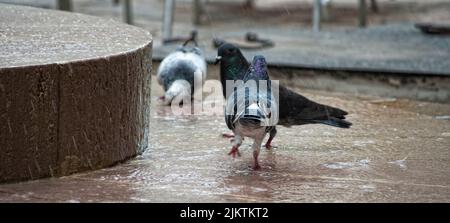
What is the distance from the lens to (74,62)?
460 centimetres

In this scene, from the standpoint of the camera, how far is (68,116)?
4.60 m

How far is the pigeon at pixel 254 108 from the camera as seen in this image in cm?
463

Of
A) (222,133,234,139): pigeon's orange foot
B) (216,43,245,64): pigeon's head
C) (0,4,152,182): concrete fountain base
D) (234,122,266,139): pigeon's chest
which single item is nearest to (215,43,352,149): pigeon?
(216,43,245,64): pigeon's head

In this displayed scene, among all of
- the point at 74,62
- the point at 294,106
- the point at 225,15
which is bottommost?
the point at 225,15

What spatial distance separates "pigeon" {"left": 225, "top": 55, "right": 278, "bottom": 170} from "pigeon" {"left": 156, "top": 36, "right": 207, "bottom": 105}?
182cm

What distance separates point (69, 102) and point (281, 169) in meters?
1.21

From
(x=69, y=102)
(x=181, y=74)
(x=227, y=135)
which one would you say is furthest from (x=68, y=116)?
(x=181, y=74)

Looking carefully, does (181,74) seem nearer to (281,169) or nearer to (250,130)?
(281,169)

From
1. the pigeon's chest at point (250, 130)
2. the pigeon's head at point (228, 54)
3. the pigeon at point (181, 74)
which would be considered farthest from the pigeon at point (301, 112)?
the pigeon at point (181, 74)

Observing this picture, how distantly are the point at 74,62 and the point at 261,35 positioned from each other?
6.46 m

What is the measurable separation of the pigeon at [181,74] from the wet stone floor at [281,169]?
0.33 meters

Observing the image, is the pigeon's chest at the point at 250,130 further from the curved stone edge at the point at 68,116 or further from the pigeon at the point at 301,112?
the curved stone edge at the point at 68,116
